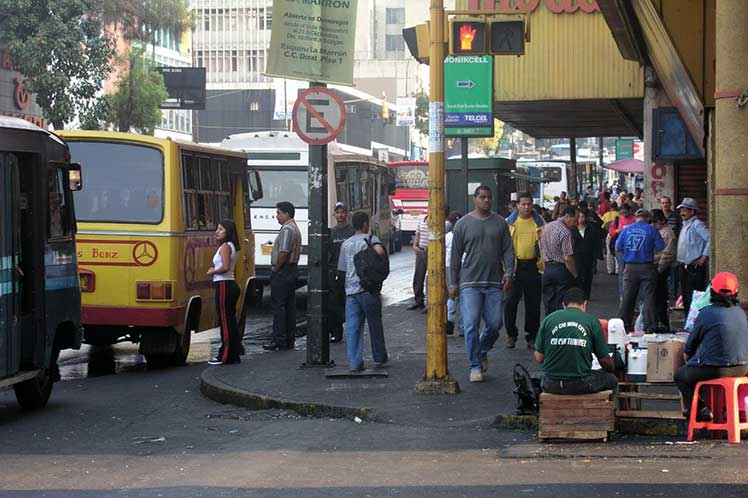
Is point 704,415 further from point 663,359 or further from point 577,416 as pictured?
point 577,416

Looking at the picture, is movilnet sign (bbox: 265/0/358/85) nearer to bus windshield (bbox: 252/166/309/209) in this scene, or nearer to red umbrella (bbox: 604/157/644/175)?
bus windshield (bbox: 252/166/309/209)

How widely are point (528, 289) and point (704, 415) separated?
6154mm

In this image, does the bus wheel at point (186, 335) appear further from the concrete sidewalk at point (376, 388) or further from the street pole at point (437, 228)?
the street pole at point (437, 228)

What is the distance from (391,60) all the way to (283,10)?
114 metres

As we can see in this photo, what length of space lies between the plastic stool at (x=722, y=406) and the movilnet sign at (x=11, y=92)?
37.2 m

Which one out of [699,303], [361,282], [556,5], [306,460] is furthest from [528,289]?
[556,5]

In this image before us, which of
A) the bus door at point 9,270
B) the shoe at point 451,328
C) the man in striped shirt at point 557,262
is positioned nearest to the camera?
the bus door at point 9,270

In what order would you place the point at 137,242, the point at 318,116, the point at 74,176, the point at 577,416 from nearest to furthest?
the point at 577,416 → the point at 74,176 → the point at 318,116 → the point at 137,242

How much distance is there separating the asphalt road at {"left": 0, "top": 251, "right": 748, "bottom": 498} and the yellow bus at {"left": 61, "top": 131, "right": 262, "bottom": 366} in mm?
2644

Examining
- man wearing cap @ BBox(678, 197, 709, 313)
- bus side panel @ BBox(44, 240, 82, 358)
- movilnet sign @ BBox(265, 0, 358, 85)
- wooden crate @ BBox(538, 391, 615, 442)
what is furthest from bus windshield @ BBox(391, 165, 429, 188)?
wooden crate @ BBox(538, 391, 615, 442)

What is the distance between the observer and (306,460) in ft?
31.0

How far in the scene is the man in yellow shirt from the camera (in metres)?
16.1

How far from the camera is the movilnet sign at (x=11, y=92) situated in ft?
145

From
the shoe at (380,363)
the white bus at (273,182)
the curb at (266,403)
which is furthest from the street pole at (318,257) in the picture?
the white bus at (273,182)
